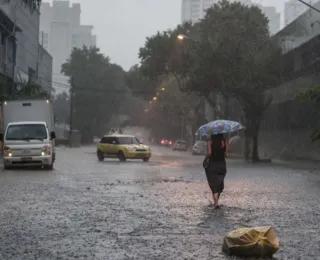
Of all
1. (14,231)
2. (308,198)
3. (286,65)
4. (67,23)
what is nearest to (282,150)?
(286,65)

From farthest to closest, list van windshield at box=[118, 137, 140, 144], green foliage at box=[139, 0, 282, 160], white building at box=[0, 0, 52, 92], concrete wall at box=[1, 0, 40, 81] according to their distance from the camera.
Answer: concrete wall at box=[1, 0, 40, 81] < white building at box=[0, 0, 52, 92] < green foliage at box=[139, 0, 282, 160] < van windshield at box=[118, 137, 140, 144]

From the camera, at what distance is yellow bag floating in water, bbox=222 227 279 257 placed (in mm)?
7027

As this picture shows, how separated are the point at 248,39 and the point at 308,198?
975 inches

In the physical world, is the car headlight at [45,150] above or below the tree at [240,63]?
below

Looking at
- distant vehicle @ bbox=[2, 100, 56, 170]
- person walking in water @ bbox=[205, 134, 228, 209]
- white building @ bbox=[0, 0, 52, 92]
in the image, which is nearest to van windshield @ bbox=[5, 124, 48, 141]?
distant vehicle @ bbox=[2, 100, 56, 170]

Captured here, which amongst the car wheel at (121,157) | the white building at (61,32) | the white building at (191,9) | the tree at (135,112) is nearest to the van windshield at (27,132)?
the car wheel at (121,157)

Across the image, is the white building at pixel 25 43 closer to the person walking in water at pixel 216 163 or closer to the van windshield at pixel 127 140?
the van windshield at pixel 127 140

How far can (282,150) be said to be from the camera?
45938 millimetres

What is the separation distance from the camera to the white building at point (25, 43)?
53.0 m

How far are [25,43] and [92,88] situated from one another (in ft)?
132

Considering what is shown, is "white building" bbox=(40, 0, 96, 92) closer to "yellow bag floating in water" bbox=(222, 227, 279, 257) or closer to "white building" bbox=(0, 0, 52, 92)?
"white building" bbox=(0, 0, 52, 92)

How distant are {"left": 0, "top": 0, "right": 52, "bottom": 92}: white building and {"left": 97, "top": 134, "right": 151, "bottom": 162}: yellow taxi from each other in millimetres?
18589

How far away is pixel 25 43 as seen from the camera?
6056cm

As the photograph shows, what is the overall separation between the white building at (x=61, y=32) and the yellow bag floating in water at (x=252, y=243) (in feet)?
446
